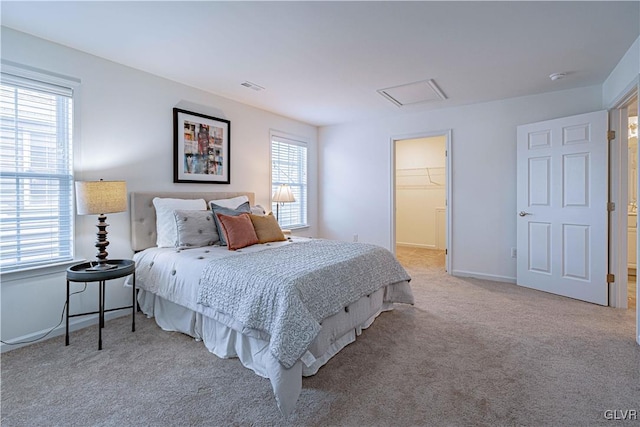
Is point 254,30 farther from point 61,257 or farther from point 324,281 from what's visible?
point 61,257

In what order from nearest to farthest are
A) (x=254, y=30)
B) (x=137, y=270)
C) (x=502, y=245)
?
(x=254, y=30), (x=137, y=270), (x=502, y=245)

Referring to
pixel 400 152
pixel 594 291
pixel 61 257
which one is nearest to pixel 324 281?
pixel 61 257

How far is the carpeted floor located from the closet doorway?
3.66 meters

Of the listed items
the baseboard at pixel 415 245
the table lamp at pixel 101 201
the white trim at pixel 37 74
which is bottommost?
the baseboard at pixel 415 245

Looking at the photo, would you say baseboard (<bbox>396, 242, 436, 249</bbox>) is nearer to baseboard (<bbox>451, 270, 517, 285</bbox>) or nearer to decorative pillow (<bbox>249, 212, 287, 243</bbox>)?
baseboard (<bbox>451, 270, 517, 285</bbox>)

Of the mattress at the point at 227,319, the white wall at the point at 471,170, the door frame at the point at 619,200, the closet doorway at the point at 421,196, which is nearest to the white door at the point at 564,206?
the door frame at the point at 619,200

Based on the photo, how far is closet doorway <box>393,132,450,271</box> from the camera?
6.47 metres

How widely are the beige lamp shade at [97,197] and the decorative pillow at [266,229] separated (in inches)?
46.9

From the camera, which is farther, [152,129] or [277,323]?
[152,129]

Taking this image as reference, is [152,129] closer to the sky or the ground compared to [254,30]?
closer to the ground

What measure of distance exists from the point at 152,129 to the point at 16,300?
185cm

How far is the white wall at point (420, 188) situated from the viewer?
256 inches

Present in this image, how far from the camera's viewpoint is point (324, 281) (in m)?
2.11

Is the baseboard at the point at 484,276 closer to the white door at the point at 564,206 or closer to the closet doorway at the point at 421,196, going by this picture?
the white door at the point at 564,206
